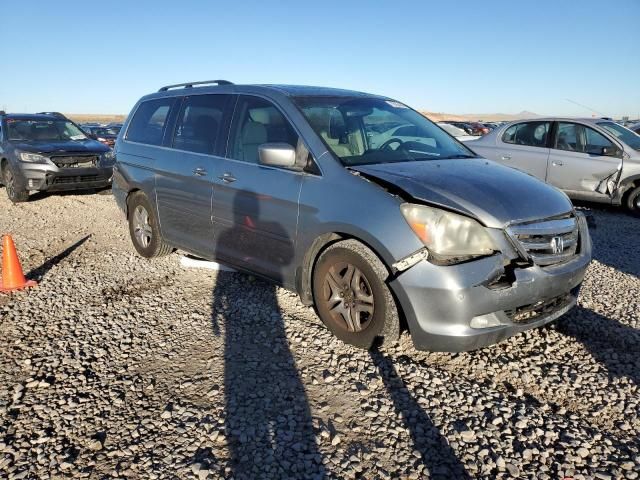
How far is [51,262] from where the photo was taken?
5.78 m

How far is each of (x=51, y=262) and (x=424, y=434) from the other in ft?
16.2

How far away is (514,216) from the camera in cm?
310

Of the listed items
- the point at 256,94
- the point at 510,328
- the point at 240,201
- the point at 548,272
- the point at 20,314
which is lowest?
the point at 20,314

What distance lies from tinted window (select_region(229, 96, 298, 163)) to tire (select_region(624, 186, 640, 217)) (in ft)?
22.6

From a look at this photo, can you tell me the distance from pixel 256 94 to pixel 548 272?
108 inches

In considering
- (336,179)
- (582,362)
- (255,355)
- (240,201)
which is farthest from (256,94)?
(582,362)

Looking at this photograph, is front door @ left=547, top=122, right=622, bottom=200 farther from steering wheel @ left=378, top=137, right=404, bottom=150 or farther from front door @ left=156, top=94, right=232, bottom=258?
front door @ left=156, top=94, right=232, bottom=258

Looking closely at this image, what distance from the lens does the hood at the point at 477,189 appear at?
309cm

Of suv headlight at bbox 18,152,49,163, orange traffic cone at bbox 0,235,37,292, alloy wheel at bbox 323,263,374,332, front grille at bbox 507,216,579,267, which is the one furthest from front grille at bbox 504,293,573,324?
suv headlight at bbox 18,152,49,163

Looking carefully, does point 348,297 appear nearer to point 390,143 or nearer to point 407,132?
point 390,143

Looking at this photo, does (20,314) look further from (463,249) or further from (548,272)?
(548,272)

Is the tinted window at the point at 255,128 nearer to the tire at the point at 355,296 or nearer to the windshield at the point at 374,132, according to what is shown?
the windshield at the point at 374,132

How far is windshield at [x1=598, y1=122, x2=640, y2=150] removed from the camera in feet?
27.2

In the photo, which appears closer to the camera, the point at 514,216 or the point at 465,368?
the point at 514,216
